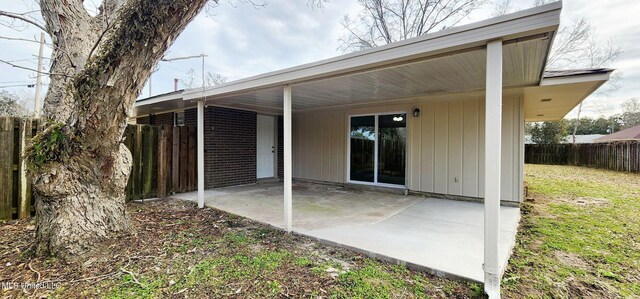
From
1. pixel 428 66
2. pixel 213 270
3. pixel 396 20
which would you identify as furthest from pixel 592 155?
pixel 213 270

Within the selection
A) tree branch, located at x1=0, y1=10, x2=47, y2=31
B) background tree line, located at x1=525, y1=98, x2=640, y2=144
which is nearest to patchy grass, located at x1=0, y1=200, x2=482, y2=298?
tree branch, located at x1=0, y1=10, x2=47, y2=31

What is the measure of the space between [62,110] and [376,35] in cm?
1458

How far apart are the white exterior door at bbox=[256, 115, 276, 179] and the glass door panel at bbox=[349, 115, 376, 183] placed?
2.86 m

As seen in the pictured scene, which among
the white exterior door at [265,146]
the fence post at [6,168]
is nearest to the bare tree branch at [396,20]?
the white exterior door at [265,146]

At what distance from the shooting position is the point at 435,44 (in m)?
2.64

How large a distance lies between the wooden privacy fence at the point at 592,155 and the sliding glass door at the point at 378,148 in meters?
12.1

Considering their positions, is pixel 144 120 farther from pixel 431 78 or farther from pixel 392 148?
pixel 431 78

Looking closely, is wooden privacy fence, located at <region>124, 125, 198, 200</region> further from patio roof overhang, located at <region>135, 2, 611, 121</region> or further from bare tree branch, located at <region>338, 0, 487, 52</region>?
bare tree branch, located at <region>338, 0, 487, 52</region>

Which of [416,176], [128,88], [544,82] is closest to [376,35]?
[416,176]

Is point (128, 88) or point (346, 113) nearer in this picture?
point (128, 88)

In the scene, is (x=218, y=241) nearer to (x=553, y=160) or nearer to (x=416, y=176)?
(x=416, y=176)

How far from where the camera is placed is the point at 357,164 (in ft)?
25.4

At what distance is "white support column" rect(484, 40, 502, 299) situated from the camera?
7.84ft

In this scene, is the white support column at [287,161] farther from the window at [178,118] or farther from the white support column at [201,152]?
the window at [178,118]
